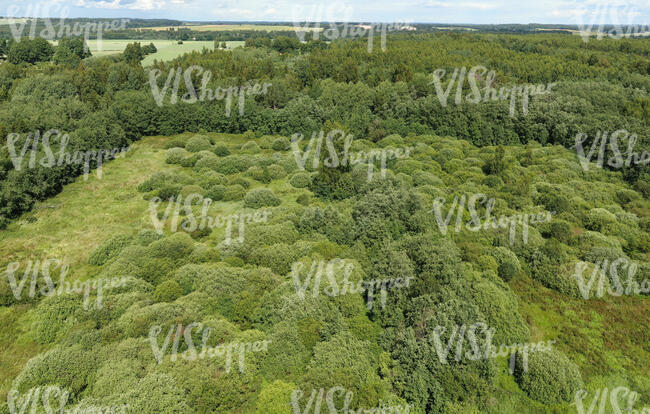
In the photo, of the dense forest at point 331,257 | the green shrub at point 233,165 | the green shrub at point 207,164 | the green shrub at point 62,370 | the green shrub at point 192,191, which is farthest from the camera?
the green shrub at point 207,164

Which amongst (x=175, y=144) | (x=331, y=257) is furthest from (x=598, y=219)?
(x=175, y=144)

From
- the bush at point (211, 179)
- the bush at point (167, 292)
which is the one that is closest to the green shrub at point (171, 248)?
the bush at point (167, 292)

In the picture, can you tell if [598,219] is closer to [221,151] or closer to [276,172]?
[276,172]

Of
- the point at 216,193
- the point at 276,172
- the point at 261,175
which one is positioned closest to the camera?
the point at 216,193

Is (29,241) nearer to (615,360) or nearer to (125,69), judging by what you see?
(615,360)

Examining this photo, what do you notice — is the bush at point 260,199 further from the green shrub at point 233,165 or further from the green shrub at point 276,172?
the green shrub at point 233,165

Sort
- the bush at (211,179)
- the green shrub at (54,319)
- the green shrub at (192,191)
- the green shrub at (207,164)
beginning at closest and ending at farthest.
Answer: the green shrub at (54,319) < the green shrub at (192,191) < the bush at (211,179) < the green shrub at (207,164)

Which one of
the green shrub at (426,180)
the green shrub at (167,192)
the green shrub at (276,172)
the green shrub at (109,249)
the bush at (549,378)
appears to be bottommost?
the bush at (549,378)
